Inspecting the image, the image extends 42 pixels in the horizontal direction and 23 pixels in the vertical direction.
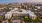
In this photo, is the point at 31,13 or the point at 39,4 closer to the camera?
the point at 31,13

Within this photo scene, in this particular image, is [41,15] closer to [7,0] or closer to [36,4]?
[36,4]

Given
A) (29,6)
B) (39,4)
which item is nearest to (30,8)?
(29,6)

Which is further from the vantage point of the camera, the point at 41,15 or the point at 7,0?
the point at 7,0

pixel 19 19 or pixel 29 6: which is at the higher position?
pixel 29 6

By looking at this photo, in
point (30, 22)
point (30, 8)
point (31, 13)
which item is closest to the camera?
point (30, 22)

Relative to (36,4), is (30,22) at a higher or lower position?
lower

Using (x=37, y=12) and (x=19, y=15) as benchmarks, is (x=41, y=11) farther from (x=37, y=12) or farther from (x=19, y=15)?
(x=19, y=15)

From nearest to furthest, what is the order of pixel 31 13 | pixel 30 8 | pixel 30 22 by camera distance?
pixel 30 22 < pixel 31 13 < pixel 30 8

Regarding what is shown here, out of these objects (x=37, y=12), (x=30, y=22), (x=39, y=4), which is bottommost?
(x=30, y=22)

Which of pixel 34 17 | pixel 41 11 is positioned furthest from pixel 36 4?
pixel 34 17
